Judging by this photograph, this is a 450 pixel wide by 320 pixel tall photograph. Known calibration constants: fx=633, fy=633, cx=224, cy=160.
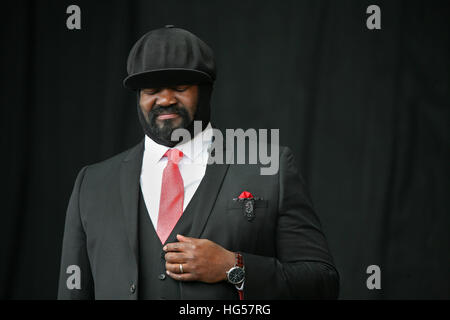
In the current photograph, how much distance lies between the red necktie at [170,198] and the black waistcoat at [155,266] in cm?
2

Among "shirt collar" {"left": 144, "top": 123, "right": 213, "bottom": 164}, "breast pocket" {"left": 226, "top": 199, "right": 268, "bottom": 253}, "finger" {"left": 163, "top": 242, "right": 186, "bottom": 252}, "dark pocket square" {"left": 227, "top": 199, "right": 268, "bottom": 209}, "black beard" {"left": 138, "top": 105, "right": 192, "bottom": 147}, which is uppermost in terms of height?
"black beard" {"left": 138, "top": 105, "right": 192, "bottom": 147}

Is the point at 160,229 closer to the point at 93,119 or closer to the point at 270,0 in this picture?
the point at 93,119

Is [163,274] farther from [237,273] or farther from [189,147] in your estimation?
[189,147]

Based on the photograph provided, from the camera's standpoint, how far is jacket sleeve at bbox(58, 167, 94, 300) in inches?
72.7

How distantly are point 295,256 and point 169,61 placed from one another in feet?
2.10

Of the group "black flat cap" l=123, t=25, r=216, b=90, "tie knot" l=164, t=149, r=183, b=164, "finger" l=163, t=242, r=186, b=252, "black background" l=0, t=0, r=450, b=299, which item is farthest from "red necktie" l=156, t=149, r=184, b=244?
"black background" l=0, t=0, r=450, b=299

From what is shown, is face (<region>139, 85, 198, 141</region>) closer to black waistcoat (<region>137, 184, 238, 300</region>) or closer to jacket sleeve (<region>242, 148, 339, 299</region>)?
black waistcoat (<region>137, 184, 238, 300</region>)

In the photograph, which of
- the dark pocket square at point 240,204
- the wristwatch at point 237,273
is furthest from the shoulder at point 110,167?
the wristwatch at point 237,273

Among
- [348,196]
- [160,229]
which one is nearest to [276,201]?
[160,229]

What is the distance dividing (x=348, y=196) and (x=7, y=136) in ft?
5.03

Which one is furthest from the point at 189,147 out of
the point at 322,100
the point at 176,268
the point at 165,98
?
the point at 322,100

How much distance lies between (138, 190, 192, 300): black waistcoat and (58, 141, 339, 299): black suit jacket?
24 mm

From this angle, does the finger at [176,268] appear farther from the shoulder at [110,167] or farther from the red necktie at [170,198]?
the shoulder at [110,167]

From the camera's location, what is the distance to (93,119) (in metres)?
2.85
